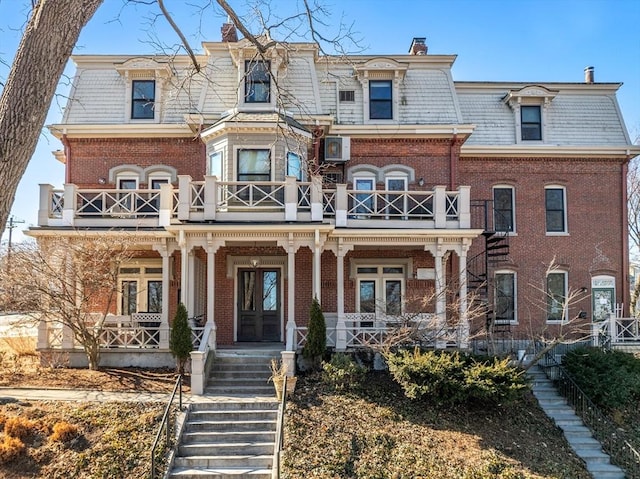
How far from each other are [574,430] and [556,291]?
721 cm

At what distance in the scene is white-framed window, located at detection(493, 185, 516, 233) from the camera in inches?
739

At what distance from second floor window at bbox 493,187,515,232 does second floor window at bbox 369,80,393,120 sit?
4.72 m

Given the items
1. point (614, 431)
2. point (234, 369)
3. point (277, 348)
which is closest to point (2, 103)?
point (234, 369)

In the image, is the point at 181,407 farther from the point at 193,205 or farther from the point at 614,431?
the point at 614,431

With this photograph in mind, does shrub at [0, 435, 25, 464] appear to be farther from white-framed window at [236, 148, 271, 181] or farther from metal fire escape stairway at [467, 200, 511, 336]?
metal fire escape stairway at [467, 200, 511, 336]

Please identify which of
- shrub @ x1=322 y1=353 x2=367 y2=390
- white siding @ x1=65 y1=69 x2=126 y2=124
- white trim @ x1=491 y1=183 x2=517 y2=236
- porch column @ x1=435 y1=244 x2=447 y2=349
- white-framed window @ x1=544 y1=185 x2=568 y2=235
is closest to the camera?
shrub @ x1=322 y1=353 x2=367 y2=390

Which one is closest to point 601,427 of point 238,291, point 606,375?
point 606,375

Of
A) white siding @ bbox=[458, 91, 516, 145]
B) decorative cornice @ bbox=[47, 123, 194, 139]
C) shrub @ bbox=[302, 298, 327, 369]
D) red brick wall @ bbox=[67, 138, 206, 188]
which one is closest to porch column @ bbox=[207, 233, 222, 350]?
Answer: shrub @ bbox=[302, 298, 327, 369]

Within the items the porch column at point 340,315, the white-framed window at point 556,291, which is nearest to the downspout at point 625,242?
the white-framed window at point 556,291

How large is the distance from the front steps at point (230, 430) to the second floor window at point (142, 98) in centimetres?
946

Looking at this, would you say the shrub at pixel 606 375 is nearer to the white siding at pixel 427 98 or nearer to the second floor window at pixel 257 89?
the white siding at pixel 427 98

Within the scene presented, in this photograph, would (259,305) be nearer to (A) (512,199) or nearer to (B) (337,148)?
(B) (337,148)

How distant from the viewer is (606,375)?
13.6 m

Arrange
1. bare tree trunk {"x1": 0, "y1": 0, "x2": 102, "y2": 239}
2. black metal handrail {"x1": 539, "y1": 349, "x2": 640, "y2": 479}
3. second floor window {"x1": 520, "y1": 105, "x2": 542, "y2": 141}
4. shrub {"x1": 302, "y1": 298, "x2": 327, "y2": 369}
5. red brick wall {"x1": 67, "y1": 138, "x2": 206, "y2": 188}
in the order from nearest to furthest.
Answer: bare tree trunk {"x1": 0, "y1": 0, "x2": 102, "y2": 239} → black metal handrail {"x1": 539, "y1": 349, "x2": 640, "y2": 479} → shrub {"x1": 302, "y1": 298, "x2": 327, "y2": 369} → red brick wall {"x1": 67, "y1": 138, "x2": 206, "y2": 188} → second floor window {"x1": 520, "y1": 105, "x2": 542, "y2": 141}
